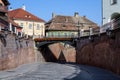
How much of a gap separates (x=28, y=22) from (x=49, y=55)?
13215mm

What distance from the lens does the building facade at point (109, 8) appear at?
1703 inches

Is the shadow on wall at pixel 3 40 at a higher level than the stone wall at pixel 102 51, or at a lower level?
higher

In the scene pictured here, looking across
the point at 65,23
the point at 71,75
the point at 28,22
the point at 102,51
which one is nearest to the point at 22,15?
the point at 28,22

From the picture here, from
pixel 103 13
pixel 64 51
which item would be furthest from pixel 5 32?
pixel 64 51

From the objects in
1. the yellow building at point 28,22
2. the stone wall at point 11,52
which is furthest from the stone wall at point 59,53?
the stone wall at point 11,52

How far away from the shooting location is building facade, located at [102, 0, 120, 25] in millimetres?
43253

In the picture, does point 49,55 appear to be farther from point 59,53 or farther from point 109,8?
point 109,8

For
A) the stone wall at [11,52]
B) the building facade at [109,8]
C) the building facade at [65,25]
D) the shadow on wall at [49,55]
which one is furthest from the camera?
the building facade at [65,25]

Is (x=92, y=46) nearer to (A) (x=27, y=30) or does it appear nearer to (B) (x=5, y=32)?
(B) (x=5, y=32)

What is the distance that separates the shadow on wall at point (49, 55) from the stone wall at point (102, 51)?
59.4ft

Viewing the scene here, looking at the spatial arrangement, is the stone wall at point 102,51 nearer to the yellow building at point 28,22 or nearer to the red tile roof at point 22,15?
the yellow building at point 28,22

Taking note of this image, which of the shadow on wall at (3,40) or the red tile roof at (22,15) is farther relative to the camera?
the red tile roof at (22,15)

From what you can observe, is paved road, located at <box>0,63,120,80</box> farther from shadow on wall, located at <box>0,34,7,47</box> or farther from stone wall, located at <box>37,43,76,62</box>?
stone wall, located at <box>37,43,76,62</box>

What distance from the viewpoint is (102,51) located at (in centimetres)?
4084
